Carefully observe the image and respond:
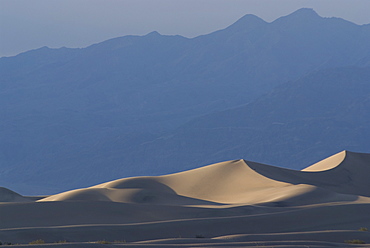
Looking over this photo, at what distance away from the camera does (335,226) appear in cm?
2325

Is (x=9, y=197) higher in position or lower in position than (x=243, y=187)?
higher

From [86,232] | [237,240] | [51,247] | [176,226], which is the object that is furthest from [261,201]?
[51,247]

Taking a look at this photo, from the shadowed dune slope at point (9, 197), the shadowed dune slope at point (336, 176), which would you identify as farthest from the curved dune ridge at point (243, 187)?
the shadowed dune slope at point (9, 197)

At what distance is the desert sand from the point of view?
17.4 metres

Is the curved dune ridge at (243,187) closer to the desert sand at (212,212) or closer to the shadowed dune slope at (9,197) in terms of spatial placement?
the desert sand at (212,212)

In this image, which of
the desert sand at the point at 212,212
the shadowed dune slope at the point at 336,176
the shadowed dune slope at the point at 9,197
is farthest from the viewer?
the shadowed dune slope at the point at 9,197

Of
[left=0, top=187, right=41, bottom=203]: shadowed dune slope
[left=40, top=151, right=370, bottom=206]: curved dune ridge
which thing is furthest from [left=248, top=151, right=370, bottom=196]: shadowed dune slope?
[left=0, top=187, right=41, bottom=203]: shadowed dune slope

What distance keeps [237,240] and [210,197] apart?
2109 centimetres

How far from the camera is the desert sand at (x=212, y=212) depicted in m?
17.4

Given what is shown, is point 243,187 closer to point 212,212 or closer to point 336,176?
point 336,176

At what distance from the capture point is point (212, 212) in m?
26.1

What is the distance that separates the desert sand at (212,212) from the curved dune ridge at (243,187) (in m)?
0.05

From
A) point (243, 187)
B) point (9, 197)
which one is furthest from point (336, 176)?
point (9, 197)

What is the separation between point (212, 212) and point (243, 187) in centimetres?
1173
